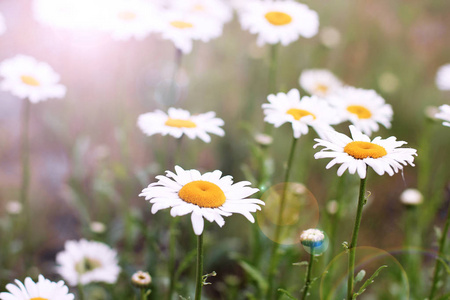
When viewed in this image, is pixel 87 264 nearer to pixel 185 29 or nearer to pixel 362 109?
pixel 185 29

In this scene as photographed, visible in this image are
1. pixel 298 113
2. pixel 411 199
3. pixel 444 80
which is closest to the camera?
pixel 298 113

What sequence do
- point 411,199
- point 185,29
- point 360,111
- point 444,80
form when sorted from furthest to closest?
point 444,80 < point 185,29 < point 411,199 < point 360,111

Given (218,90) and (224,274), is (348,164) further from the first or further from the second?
(218,90)

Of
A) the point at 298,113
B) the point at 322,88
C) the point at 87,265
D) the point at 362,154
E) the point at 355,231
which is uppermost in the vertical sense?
the point at 322,88

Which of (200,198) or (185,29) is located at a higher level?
(185,29)

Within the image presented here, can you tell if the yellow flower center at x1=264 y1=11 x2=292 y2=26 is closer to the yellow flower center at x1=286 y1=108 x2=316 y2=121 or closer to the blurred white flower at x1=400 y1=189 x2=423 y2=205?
the yellow flower center at x1=286 y1=108 x2=316 y2=121

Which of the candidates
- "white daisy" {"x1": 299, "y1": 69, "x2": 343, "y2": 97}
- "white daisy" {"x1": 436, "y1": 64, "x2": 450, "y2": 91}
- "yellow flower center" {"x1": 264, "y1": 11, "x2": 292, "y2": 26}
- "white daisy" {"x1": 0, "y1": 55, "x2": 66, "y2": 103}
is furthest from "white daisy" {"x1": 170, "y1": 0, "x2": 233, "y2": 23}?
"white daisy" {"x1": 436, "y1": 64, "x2": 450, "y2": 91}

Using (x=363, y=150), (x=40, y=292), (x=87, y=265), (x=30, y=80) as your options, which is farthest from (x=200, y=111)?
(x=40, y=292)
